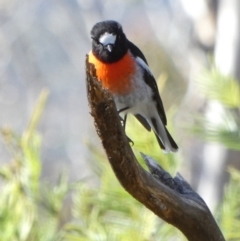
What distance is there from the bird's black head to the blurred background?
1.22 m

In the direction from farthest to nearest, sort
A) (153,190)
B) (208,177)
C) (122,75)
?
(208,177) < (122,75) < (153,190)

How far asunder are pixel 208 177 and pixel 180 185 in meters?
1.74

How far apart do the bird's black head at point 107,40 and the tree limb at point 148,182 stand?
0.44 m

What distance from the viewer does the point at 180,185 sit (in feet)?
5.02

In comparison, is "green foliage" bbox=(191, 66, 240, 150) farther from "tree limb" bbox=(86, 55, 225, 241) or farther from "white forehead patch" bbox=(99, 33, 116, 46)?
"white forehead patch" bbox=(99, 33, 116, 46)

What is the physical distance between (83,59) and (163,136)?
6243 millimetres

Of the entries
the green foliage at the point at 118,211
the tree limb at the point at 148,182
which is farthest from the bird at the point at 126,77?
the tree limb at the point at 148,182

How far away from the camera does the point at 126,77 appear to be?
1.96m

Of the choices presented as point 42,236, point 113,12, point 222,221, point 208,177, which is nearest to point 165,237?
point 222,221

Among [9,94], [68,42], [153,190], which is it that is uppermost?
[153,190]

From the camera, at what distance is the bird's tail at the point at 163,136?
2039 millimetres

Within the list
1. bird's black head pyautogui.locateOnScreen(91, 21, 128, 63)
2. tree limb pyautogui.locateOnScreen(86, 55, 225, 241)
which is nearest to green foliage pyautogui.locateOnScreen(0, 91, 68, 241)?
bird's black head pyautogui.locateOnScreen(91, 21, 128, 63)

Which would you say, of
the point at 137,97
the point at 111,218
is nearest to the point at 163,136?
the point at 137,97

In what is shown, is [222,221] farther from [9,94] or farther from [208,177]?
[9,94]
